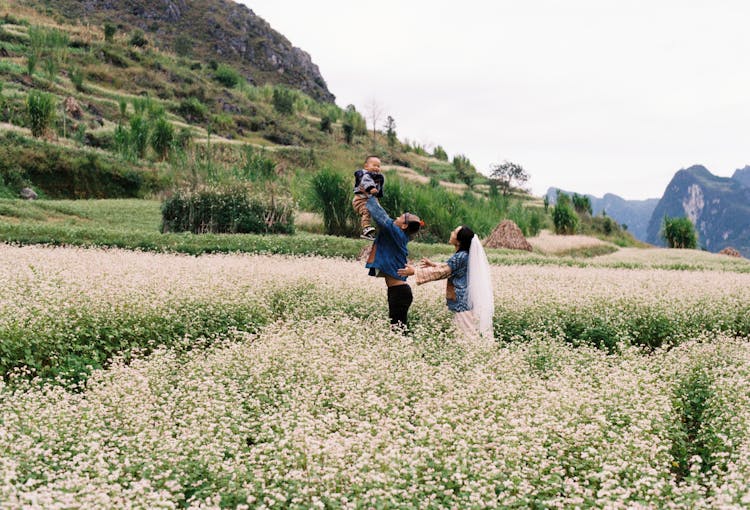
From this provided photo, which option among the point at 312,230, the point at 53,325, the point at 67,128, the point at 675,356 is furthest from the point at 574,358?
the point at 67,128

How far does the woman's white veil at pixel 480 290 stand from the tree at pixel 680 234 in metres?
31.7

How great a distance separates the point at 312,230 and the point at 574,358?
17.0 metres

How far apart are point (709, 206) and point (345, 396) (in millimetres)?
178474

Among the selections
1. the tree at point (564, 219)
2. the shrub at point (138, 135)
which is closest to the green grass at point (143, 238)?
the shrub at point (138, 135)

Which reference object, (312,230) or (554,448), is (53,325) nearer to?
(554,448)

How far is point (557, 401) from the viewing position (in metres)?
5.80

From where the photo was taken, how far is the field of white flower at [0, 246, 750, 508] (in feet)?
14.3

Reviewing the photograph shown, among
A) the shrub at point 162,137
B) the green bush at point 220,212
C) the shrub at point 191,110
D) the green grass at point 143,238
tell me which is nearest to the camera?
the green grass at point 143,238

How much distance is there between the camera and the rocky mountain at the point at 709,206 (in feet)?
495

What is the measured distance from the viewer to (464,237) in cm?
858

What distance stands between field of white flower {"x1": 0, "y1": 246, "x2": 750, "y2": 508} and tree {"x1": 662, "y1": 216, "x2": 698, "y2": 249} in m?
26.3

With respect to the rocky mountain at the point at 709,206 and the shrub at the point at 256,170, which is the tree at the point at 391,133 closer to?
the shrub at the point at 256,170

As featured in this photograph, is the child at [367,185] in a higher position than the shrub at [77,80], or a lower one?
lower

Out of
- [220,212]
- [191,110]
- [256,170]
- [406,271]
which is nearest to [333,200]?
[220,212]
